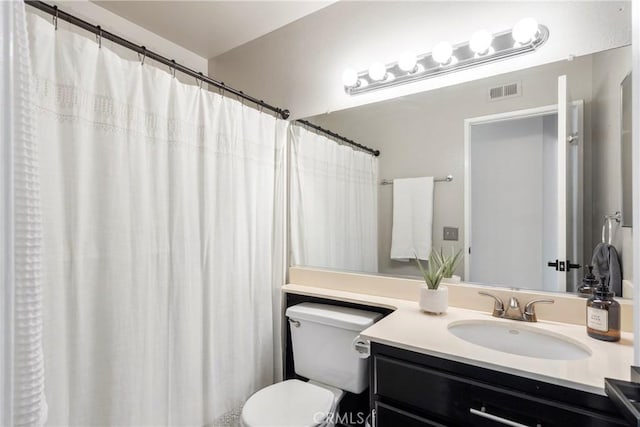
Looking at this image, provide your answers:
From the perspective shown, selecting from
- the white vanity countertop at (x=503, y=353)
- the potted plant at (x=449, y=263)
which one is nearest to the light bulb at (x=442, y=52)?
the potted plant at (x=449, y=263)

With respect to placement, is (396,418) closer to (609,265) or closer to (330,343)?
(330,343)

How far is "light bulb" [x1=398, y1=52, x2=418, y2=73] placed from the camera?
4.72ft

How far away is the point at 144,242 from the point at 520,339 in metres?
1.51

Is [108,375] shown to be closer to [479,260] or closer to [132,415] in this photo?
[132,415]

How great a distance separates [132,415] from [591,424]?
1483 mm

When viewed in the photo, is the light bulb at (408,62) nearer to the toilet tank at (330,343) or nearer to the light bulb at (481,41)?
the light bulb at (481,41)

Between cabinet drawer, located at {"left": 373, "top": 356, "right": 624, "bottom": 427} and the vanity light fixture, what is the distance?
1.27 meters

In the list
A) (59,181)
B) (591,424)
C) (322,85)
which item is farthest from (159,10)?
(591,424)

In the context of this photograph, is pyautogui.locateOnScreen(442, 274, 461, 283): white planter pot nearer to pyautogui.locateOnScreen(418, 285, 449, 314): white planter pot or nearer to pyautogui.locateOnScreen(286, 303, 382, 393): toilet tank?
pyautogui.locateOnScreen(418, 285, 449, 314): white planter pot

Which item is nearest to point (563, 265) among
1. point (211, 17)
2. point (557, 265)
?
point (557, 265)

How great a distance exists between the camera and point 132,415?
45.5 inches

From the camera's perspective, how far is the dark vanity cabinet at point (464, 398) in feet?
2.53

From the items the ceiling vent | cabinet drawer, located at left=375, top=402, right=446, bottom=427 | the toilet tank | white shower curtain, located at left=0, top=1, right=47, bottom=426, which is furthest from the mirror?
white shower curtain, located at left=0, top=1, right=47, bottom=426

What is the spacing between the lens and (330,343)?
1.51m
